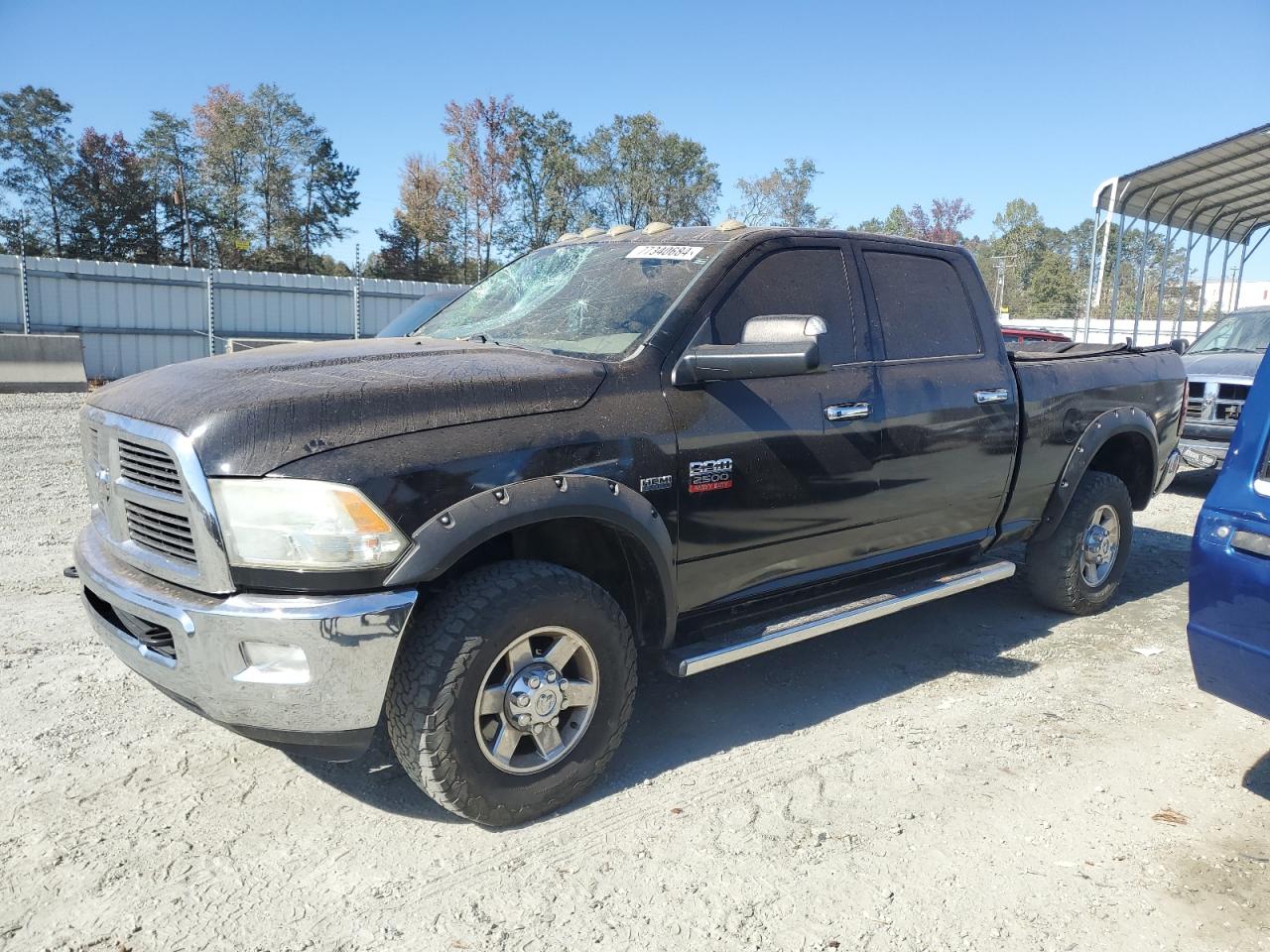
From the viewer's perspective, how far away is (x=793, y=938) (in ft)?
8.44

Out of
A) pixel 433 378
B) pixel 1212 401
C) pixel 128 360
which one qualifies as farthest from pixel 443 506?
pixel 128 360

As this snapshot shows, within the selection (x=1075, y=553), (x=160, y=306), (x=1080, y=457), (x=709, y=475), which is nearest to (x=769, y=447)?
(x=709, y=475)

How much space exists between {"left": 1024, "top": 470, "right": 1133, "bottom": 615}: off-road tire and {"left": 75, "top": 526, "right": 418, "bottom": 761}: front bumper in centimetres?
396

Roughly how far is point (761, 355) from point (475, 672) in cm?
144

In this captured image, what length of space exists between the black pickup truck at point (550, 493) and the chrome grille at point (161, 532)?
0.5 inches

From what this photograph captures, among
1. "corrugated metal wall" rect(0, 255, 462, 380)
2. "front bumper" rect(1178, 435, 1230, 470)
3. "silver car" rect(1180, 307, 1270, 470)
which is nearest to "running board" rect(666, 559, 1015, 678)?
"silver car" rect(1180, 307, 1270, 470)

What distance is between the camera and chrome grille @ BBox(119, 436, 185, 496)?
9.09 ft

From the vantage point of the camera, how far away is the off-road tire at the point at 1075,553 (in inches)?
→ 206

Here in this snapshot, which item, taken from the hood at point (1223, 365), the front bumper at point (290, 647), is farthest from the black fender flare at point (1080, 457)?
the hood at point (1223, 365)

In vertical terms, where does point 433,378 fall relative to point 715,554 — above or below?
above

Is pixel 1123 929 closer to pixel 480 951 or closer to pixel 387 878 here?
pixel 480 951

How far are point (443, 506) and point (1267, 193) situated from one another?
2016 cm

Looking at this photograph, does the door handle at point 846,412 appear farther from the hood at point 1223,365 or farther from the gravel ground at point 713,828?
the hood at point 1223,365

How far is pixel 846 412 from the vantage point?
388 cm
